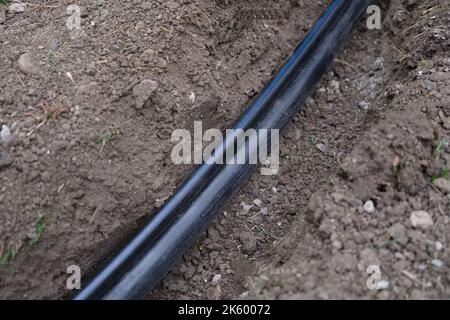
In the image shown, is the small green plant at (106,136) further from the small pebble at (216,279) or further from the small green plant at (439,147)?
the small green plant at (439,147)

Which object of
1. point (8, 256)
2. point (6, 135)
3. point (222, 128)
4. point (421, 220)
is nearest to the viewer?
point (421, 220)

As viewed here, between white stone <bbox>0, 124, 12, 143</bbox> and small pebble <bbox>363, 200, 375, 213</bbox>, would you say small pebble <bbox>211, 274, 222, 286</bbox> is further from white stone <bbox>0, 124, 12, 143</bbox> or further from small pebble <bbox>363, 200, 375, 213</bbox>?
white stone <bbox>0, 124, 12, 143</bbox>

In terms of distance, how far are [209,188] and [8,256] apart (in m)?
0.92

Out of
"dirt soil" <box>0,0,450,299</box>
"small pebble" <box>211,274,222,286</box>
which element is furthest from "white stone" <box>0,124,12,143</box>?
"small pebble" <box>211,274,222,286</box>

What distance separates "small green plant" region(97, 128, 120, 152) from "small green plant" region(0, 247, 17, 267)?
57 centimetres

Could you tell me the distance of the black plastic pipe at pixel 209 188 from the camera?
2.08m

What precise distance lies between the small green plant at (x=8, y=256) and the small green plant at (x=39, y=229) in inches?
3.0

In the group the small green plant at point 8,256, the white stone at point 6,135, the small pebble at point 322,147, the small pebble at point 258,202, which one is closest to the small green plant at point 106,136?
the white stone at point 6,135

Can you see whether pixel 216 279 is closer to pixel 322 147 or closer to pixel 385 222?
pixel 385 222

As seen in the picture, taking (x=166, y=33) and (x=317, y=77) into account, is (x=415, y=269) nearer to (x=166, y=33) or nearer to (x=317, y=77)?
(x=317, y=77)

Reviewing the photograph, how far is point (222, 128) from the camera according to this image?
2.58 metres

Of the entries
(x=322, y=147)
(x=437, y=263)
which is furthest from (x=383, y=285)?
(x=322, y=147)
